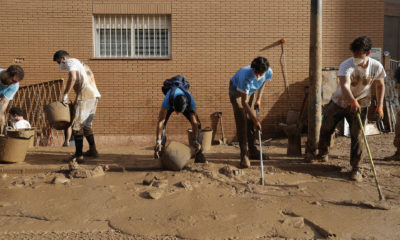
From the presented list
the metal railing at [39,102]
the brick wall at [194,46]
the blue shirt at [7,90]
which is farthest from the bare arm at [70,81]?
the metal railing at [39,102]

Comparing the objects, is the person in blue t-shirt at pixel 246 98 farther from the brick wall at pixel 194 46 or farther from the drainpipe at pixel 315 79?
the brick wall at pixel 194 46

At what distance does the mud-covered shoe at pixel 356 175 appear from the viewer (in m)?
4.19

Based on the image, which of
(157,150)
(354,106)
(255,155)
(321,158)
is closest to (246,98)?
(255,155)

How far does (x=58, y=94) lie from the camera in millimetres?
7805

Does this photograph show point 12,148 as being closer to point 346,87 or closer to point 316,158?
point 316,158

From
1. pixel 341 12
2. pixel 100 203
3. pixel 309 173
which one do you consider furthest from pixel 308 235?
pixel 341 12

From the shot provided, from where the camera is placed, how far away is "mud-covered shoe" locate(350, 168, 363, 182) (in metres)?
4.19

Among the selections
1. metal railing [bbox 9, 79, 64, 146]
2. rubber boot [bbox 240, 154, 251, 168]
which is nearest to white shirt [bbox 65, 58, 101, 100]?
rubber boot [bbox 240, 154, 251, 168]

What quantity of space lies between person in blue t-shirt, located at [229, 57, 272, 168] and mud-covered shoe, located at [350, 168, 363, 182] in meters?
1.35

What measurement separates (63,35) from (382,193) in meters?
7.27

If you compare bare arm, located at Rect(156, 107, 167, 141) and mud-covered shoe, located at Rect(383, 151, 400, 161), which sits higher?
bare arm, located at Rect(156, 107, 167, 141)

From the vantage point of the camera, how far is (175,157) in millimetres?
4348

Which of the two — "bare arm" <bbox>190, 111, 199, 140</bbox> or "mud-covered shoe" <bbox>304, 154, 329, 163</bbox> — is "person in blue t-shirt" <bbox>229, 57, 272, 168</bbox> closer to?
"bare arm" <bbox>190, 111, 199, 140</bbox>

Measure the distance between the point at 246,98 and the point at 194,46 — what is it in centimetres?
387
